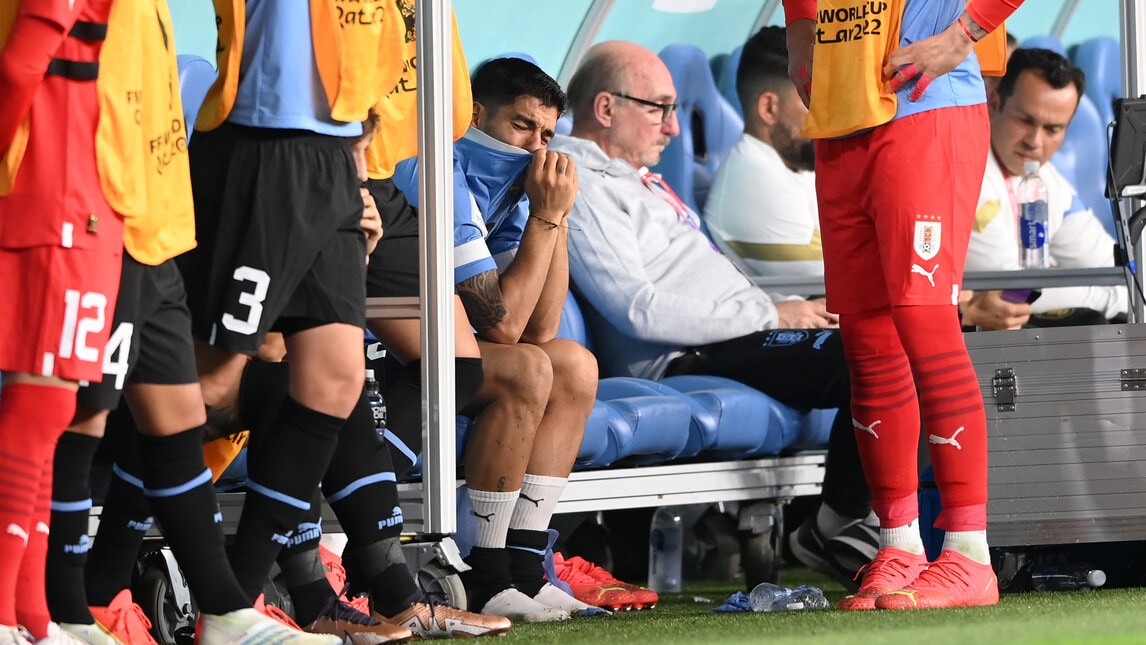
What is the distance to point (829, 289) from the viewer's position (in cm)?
357

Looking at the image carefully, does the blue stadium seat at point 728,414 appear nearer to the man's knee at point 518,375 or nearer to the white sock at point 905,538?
the man's knee at point 518,375

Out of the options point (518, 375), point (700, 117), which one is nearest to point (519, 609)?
point (518, 375)

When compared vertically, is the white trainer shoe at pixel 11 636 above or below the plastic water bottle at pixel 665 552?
above

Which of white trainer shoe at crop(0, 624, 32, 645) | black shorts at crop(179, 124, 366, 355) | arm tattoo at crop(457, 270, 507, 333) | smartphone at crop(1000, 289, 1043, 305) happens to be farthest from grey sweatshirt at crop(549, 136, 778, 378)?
white trainer shoe at crop(0, 624, 32, 645)

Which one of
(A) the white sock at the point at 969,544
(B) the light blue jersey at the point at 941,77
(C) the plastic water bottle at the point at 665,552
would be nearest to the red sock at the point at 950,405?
(A) the white sock at the point at 969,544

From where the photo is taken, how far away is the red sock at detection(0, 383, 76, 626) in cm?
240

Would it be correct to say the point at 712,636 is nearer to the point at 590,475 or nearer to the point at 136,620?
the point at 136,620

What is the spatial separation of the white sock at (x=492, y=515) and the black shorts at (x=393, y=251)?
0.44 meters

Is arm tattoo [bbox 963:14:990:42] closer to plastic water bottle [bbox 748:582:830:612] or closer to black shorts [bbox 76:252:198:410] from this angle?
plastic water bottle [bbox 748:582:830:612]

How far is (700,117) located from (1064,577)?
8.27 feet

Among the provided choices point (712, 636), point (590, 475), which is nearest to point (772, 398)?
point (590, 475)

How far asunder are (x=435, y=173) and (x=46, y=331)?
978mm

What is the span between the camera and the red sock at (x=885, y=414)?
3.47 meters

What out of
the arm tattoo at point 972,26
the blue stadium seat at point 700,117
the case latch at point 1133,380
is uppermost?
the arm tattoo at point 972,26
